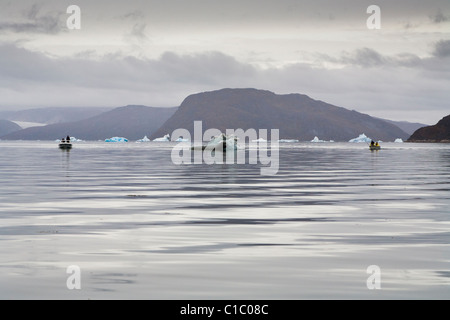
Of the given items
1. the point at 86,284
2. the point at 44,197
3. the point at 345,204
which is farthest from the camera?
the point at 44,197

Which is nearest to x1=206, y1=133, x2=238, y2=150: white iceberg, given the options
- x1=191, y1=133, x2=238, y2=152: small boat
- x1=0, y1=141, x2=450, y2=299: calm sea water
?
x1=191, y1=133, x2=238, y2=152: small boat

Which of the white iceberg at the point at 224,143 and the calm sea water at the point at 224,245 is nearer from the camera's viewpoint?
the calm sea water at the point at 224,245

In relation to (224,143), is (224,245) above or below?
below

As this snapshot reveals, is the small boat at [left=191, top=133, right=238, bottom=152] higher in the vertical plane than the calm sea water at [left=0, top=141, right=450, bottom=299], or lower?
higher

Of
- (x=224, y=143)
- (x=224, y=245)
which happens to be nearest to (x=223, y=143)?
(x=224, y=143)

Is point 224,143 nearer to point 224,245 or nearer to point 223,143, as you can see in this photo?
point 223,143

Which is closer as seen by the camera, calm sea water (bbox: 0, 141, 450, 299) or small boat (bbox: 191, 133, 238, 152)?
calm sea water (bbox: 0, 141, 450, 299)

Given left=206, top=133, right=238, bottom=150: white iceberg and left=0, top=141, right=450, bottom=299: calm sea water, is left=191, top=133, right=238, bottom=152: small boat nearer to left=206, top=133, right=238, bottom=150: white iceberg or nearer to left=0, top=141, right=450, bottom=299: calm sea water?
left=206, top=133, right=238, bottom=150: white iceberg

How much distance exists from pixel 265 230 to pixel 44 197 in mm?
14164

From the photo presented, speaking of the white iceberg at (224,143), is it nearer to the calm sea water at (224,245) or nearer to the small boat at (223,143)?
the small boat at (223,143)

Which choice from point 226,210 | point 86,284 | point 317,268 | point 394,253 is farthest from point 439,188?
point 86,284

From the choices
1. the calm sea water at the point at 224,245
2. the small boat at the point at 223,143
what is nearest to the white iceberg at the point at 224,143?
the small boat at the point at 223,143
